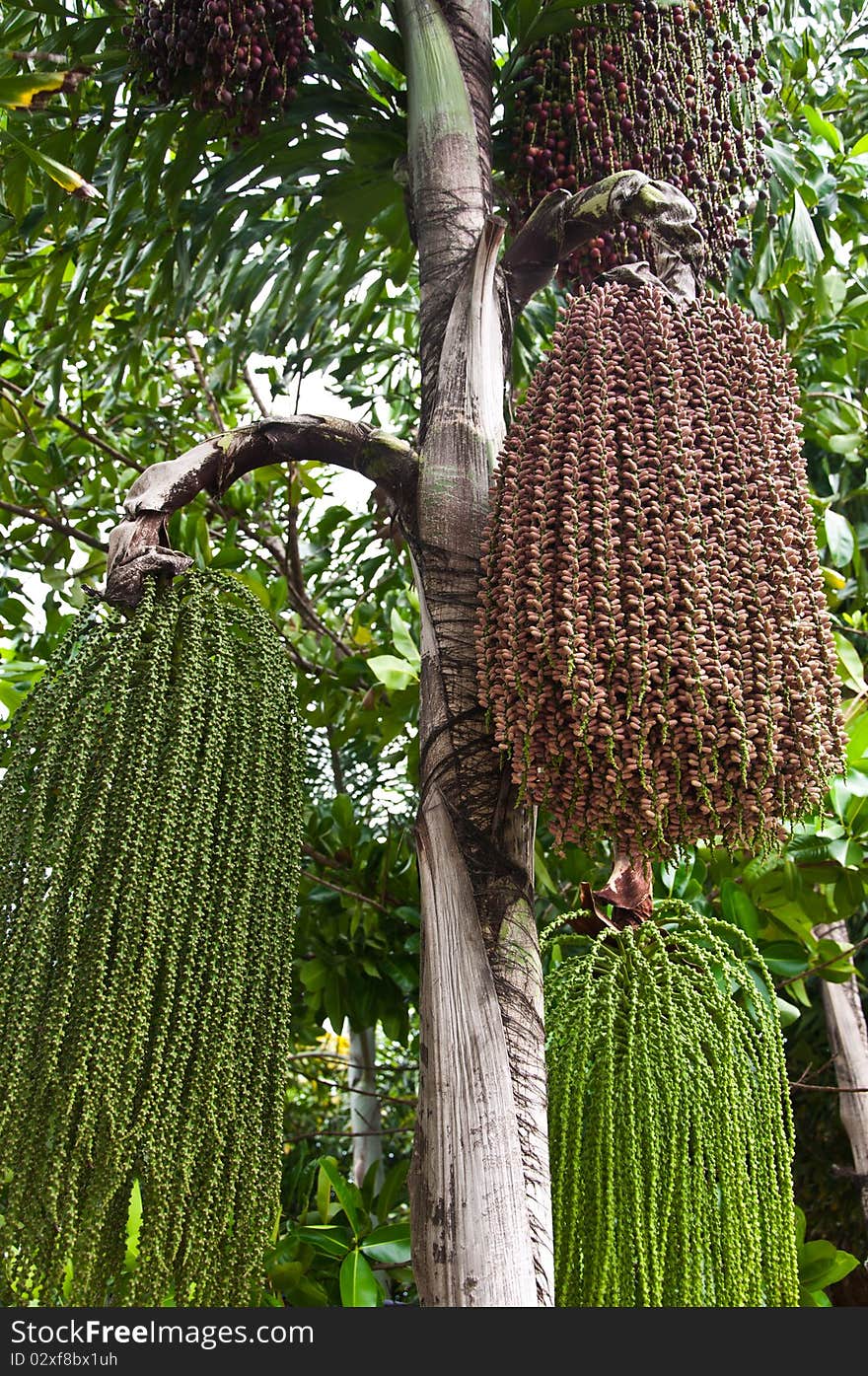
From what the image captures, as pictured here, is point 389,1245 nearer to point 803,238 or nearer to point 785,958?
point 785,958

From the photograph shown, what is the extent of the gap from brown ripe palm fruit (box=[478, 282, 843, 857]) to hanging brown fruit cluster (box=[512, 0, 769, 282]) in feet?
1.83

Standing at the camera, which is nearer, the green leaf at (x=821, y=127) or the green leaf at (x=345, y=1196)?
the green leaf at (x=345, y=1196)

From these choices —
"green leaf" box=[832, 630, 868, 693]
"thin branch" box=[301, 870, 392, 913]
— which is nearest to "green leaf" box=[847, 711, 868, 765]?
"green leaf" box=[832, 630, 868, 693]

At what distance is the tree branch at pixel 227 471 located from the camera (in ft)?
4.36

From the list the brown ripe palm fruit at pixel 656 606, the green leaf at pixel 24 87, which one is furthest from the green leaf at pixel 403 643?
the green leaf at pixel 24 87

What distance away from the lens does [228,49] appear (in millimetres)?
1546

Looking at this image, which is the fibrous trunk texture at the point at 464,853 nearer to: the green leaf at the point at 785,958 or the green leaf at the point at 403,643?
the green leaf at the point at 403,643

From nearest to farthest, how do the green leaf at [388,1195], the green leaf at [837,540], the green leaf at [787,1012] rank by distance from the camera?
the green leaf at [787,1012]
the green leaf at [388,1195]
the green leaf at [837,540]

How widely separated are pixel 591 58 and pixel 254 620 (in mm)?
1024

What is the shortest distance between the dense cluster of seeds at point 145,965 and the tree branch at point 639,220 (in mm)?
628

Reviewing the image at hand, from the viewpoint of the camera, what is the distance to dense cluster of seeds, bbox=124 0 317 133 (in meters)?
1.55

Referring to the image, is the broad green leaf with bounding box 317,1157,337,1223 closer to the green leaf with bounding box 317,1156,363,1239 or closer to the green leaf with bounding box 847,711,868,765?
the green leaf with bounding box 317,1156,363,1239

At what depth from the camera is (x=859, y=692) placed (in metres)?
2.03

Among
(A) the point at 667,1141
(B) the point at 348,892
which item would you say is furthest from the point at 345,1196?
(A) the point at 667,1141
